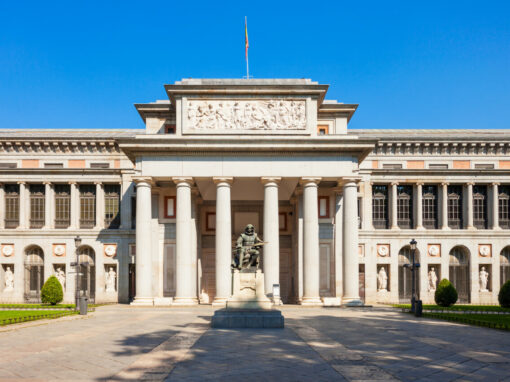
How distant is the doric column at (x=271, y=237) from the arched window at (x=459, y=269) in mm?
23481

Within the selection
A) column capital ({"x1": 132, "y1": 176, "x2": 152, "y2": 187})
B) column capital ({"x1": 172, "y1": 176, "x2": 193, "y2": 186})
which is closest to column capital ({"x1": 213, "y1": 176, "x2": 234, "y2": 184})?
column capital ({"x1": 172, "y1": 176, "x2": 193, "y2": 186})

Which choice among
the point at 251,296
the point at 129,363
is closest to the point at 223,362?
the point at 129,363

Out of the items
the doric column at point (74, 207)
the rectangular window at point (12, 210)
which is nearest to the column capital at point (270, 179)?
the doric column at point (74, 207)

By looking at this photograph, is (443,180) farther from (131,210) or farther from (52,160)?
(52,160)

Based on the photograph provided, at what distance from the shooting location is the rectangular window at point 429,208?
177 ft

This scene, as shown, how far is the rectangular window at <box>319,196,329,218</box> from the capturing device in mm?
A: 45153

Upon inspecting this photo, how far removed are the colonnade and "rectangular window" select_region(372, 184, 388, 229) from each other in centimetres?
1359

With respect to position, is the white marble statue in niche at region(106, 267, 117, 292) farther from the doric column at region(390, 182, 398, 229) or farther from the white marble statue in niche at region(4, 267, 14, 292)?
the doric column at region(390, 182, 398, 229)

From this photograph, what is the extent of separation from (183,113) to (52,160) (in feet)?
64.0

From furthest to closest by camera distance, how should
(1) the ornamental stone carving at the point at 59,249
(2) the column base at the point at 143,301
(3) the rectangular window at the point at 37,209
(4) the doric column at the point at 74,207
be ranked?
(3) the rectangular window at the point at 37,209, (4) the doric column at the point at 74,207, (1) the ornamental stone carving at the point at 59,249, (2) the column base at the point at 143,301

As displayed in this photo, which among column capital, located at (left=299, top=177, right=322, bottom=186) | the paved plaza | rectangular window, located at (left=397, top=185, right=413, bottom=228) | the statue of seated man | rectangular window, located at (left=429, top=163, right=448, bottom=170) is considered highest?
rectangular window, located at (left=429, top=163, right=448, bottom=170)

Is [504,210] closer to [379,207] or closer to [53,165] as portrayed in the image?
[379,207]

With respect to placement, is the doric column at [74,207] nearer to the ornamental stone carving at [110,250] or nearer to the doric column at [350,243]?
the ornamental stone carving at [110,250]

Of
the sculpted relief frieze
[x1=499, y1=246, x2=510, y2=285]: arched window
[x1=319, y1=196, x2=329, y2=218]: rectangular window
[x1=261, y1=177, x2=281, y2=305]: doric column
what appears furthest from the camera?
[x1=499, y1=246, x2=510, y2=285]: arched window
